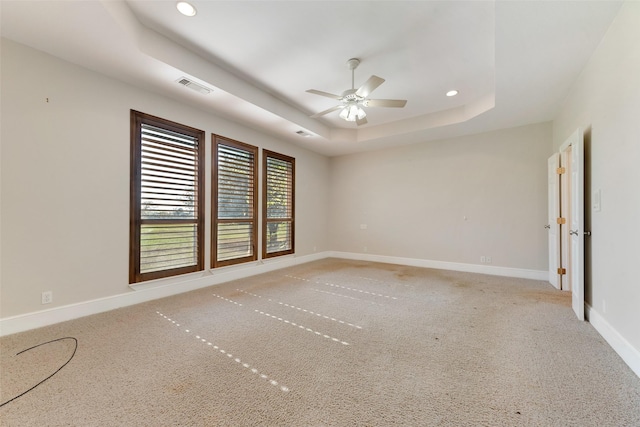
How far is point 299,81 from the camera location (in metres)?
3.71

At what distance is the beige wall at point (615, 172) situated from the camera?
1.93m

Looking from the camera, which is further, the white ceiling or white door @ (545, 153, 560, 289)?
white door @ (545, 153, 560, 289)

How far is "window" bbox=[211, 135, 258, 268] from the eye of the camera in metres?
4.33

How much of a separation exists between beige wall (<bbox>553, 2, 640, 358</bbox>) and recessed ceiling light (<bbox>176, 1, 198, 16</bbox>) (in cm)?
361

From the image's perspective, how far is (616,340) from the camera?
213 centimetres

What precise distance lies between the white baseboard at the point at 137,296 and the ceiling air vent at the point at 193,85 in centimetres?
266

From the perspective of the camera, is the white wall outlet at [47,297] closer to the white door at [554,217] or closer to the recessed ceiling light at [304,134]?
the recessed ceiling light at [304,134]

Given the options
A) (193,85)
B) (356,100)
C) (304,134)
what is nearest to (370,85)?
(356,100)

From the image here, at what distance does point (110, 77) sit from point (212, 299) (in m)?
3.08

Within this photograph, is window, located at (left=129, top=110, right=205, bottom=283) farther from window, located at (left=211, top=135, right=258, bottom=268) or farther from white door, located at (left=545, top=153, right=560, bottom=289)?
white door, located at (left=545, top=153, right=560, bottom=289)

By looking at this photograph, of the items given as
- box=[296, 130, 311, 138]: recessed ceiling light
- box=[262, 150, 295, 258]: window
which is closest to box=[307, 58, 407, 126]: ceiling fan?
box=[296, 130, 311, 138]: recessed ceiling light

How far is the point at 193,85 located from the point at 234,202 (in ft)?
6.52

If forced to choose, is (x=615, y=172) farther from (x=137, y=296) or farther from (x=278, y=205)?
(x=137, y=296)

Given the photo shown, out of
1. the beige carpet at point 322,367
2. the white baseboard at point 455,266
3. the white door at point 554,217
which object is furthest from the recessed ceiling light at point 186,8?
the white baseboard at point 455,266
